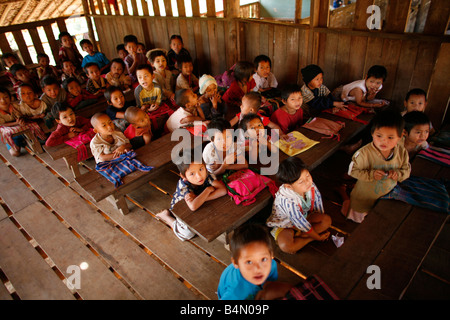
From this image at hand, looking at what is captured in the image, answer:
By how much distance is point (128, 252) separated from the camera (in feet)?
9.55

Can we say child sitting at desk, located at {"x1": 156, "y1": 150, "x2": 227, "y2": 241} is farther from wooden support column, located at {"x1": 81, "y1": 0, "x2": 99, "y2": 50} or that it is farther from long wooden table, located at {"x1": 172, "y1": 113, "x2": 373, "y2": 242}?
wooden support column, located at {"x1": 81, "y1": 0, "x2": 99, "y2": 50}

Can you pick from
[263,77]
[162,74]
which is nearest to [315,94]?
[263,77]

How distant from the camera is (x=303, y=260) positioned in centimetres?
253

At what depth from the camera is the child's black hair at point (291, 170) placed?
→ 90.7 inches

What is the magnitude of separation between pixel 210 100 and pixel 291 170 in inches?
93.2

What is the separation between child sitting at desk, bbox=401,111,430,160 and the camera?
299cm

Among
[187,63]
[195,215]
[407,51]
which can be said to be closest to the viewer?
[195,215]

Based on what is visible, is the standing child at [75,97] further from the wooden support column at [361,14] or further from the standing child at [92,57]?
the wooden support column at [361,14]

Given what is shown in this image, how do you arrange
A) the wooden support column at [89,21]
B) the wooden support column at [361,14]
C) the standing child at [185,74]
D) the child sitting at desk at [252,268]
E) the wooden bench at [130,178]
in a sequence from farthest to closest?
the wooden support column at [89,21] → the standing child at [185,74] → the wooden support column at [361,14] → the wooden bench at [130,178] → the child sitting at desk at [252,268]

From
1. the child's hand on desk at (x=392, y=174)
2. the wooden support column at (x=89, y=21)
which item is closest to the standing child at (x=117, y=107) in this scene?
the child's hand on desk at (x=392, y=174)

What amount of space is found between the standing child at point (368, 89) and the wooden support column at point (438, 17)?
652mm
